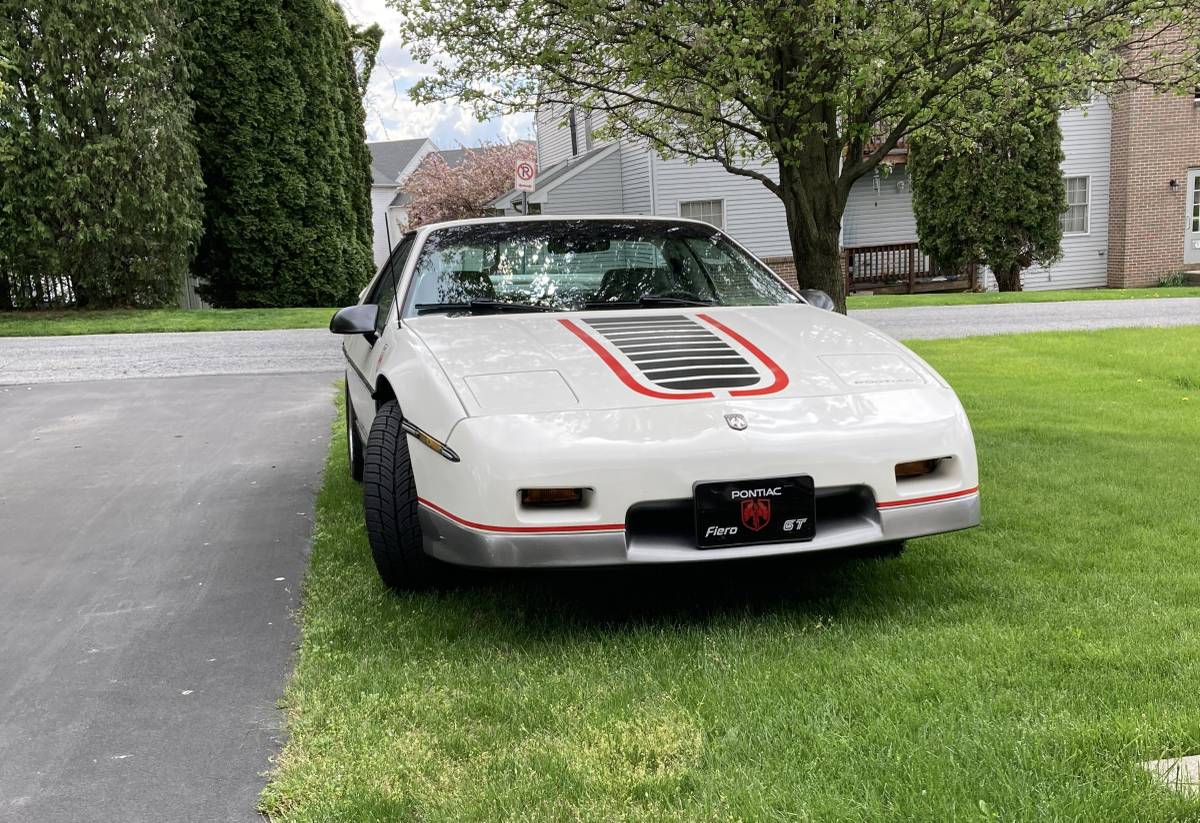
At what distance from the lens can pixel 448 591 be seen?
381 centimetres

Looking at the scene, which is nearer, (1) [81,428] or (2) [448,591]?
(2) [448,591]

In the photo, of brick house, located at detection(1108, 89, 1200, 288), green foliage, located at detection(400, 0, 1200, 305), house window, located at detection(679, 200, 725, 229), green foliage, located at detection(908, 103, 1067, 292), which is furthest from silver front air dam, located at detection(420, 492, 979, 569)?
brick house, located at detection(1108, 89, 1200, 288)

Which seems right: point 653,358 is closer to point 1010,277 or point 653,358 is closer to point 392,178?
point 1010,277

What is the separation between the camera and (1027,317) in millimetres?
14219

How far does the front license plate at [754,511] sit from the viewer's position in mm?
3062

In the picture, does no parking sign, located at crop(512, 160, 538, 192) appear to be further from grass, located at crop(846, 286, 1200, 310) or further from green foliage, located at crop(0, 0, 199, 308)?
green foliage, located at crop(0, 0, 199, 308)

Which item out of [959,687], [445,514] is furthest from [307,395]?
[959,687]

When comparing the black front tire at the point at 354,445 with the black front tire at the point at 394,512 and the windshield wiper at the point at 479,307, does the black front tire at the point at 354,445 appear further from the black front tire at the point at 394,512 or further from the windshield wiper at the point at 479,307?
the black front tire at the point at 394,512

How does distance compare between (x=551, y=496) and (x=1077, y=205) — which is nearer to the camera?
(x=551, y=496)

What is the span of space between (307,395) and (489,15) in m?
4.07

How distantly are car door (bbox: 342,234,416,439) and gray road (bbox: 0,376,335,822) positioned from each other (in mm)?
697

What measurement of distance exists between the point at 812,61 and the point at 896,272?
19.3 meters

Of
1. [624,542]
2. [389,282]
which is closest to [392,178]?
[389,282]

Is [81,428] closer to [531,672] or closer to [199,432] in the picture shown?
[199,432]
